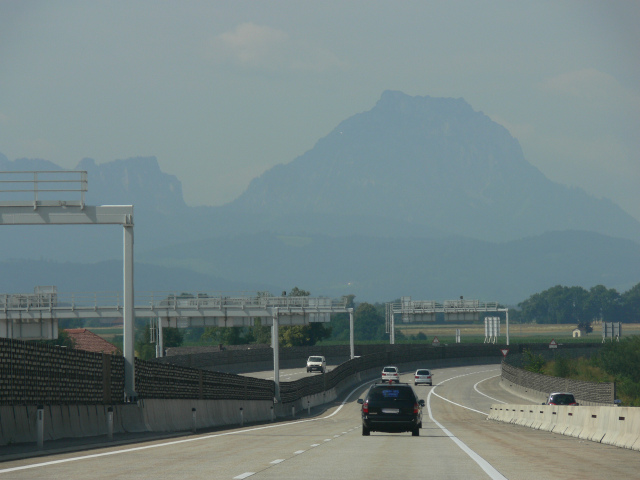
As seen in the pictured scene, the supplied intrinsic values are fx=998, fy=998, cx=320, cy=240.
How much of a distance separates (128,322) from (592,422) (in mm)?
12684

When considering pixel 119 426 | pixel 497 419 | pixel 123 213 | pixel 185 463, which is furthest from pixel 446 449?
pixel 497 419

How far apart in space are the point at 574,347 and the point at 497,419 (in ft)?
258

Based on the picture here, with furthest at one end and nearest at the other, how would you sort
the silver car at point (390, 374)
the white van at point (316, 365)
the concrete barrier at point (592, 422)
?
1. the white van at point (316, 365)
2. the silver car at point (390, 374)
3. the concrete barrier at point (592, 422)

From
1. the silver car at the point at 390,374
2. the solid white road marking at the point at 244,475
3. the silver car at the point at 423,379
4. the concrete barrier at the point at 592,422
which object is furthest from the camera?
the silver car at the point at 423,379

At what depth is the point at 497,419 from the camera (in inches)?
1925

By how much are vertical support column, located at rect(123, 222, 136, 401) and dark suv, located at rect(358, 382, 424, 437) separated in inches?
257

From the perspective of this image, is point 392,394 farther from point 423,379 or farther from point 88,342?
point 88,342

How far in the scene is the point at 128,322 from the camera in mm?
27734

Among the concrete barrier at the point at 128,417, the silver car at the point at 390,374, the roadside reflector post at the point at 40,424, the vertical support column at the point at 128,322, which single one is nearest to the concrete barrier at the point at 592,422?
the concrete barrier at the point at 128,417

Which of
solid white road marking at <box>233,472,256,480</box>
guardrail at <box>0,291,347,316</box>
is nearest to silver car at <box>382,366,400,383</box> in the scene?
guardrail at <box>0,291,347,316</box>

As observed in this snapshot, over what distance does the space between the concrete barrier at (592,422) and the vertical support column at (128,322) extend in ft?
39.3

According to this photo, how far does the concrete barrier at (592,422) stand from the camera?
21.0 metres

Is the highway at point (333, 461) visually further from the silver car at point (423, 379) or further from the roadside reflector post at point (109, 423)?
the silver car at point (423, 379)

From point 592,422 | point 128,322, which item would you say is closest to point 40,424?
point 128,322
